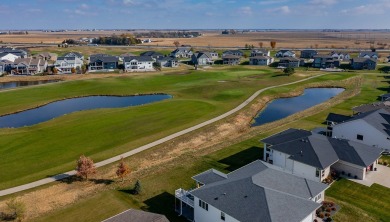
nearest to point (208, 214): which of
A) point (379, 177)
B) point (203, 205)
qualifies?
point (203, 205)

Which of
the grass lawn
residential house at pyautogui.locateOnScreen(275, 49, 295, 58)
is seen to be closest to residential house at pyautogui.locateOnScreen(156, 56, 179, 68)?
the grass lawn

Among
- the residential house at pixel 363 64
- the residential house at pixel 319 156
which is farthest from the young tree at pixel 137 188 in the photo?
the residential house at pixel 363 64

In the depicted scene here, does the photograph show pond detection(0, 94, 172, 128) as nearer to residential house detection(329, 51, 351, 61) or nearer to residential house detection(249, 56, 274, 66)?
residential house detection(249, 56, 274, 66)

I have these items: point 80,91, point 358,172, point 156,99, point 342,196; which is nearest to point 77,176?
point 342,196

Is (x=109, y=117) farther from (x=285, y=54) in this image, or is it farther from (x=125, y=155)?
(x=285, y=54)

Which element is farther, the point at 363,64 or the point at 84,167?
the point at 363,64

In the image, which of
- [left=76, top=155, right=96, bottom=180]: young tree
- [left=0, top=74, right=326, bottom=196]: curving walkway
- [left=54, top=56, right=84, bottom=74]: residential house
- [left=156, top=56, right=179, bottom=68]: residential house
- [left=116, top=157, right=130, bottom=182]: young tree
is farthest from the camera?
[left=156, top=56, right=179, bottom=68]: residential house

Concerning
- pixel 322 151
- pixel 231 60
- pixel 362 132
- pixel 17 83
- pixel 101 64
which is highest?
pixel 231 60
